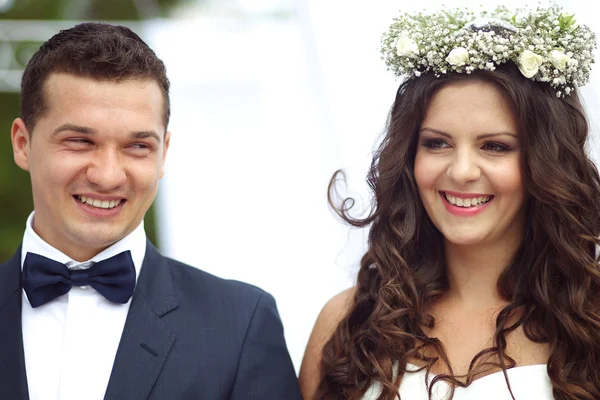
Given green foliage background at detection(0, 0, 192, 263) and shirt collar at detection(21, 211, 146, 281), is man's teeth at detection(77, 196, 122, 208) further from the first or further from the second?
green foliage background at detection(0, 0, 192, 263)

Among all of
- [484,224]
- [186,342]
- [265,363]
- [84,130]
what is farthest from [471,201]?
[84,130]

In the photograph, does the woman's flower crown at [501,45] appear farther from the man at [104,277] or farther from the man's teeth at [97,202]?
the man's teeth at [97,202]

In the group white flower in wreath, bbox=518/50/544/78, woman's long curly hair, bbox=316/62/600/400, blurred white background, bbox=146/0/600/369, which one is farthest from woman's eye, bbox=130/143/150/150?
white flower in wreath, bbox=518/50/544/78

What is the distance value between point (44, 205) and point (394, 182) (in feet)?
4.33

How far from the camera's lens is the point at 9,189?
46.0ft

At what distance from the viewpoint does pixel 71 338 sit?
2.89 meters

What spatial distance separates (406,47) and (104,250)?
1.36m

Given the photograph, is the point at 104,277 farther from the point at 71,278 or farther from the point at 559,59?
the point at 559,59

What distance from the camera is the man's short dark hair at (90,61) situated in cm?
298

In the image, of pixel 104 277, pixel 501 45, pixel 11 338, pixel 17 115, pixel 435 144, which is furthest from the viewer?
pixel 17 115

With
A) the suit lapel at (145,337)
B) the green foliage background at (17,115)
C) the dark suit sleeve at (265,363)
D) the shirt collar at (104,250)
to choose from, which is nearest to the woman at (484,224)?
the dark suit sleeve at (265,363)

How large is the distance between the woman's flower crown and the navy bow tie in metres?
1.32

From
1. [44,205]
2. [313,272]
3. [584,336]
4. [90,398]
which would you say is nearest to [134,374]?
[90,398]

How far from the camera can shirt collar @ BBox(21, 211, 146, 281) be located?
9.90 ft
